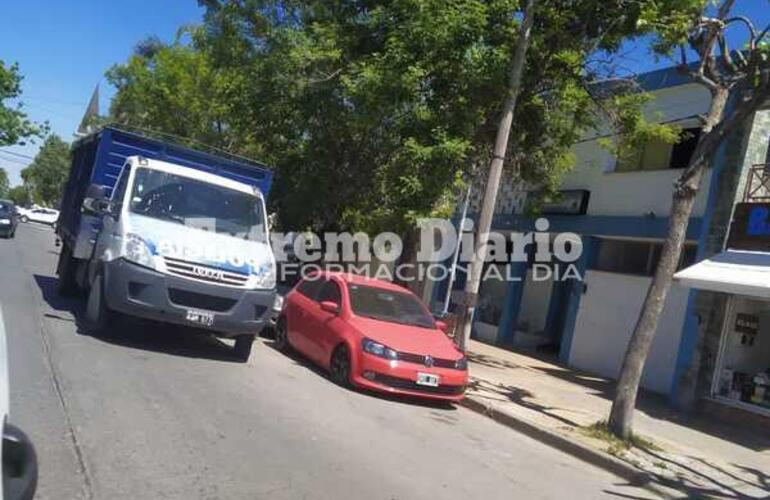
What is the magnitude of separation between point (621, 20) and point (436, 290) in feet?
39.9

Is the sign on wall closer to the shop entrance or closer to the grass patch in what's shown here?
the shop entrance

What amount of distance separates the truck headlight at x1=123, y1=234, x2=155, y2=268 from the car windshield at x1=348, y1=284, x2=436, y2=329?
306cm

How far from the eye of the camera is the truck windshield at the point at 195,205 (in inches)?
395

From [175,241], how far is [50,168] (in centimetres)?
9181

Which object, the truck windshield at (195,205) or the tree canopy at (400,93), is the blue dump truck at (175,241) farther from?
the tree canopy at (400,93)

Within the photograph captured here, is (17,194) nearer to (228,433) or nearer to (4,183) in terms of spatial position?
(4,183)

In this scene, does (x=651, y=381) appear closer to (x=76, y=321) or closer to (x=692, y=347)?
(x=692, y=347)

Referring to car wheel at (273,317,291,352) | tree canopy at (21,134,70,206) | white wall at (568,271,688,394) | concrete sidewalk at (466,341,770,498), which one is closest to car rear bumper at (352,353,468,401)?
concrete sidewalk at (466,341,770,498)

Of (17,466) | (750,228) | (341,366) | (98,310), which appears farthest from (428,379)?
(17,466)

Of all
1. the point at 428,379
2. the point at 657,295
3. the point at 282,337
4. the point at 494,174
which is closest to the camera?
the point at 657,295

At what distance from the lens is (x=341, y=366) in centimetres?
1034

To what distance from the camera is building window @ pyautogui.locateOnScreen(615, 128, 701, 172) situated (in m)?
15.4

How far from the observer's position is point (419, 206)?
13062mm

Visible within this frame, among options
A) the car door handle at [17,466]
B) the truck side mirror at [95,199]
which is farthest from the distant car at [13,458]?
the truck side mirror at [95,199]
